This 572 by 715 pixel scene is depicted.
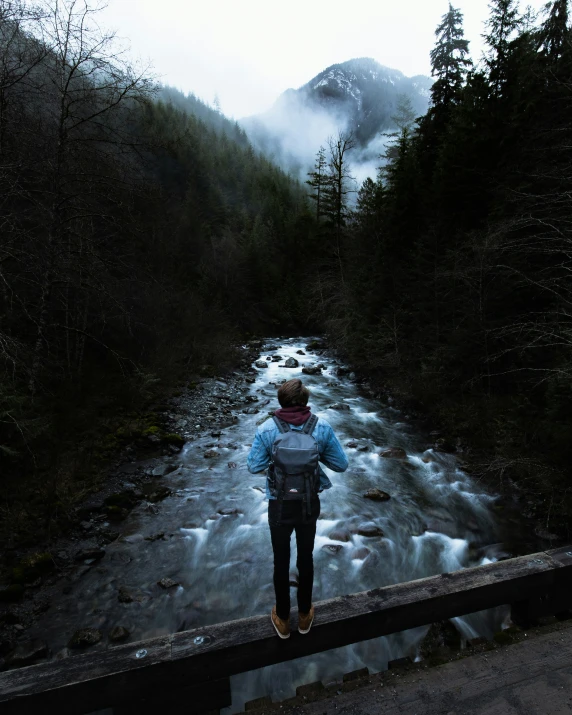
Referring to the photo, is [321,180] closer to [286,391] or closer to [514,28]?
[514,28]

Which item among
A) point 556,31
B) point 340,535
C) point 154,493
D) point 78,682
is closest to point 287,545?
point 78,682

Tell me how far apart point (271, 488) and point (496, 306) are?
10.0 m

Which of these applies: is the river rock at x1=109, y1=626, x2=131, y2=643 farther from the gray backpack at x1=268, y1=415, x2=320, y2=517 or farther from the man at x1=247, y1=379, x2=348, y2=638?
the gray backpack at x1=268, y1=415, x2=320, y2=517

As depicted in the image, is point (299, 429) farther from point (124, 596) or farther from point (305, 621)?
point (124, 596)

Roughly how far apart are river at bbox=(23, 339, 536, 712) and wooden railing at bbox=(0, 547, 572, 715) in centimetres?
244

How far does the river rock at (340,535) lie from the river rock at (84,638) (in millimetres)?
3892

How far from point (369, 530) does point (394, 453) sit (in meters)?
3.40

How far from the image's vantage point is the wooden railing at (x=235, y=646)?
Answer: 2273 mm

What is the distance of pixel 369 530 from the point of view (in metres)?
7.15

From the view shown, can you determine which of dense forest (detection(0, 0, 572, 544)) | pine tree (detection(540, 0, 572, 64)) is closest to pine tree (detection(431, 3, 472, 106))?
dense forest (detection(0, 0, 572, 544))

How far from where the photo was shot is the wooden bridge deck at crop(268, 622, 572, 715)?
2471 mm

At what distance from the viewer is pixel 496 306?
10445 mm

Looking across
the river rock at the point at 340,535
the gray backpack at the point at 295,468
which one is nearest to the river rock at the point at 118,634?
the river rock at the point at 340,535

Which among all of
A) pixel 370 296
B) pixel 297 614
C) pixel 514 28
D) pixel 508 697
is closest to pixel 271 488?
pixel 297 614
